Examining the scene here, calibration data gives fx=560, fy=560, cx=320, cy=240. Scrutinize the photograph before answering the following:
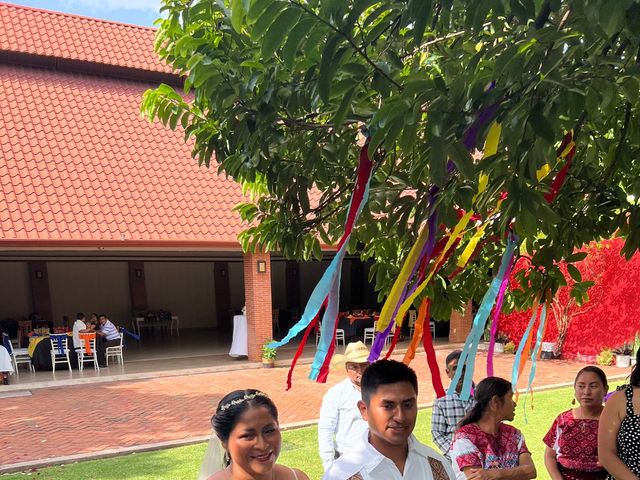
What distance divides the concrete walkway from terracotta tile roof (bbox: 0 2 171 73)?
360 inches

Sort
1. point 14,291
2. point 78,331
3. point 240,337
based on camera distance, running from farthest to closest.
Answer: point 14,291
point 240,337
point 78,331

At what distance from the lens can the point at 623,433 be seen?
2668mm

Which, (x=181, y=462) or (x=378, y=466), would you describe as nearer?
(x=378, y=466)

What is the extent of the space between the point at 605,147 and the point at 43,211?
1118 centimetres

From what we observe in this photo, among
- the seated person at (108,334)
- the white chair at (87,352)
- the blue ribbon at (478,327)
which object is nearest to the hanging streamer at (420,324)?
the blue ribbon at (478,327)

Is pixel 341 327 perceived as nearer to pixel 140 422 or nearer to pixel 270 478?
pixel 140 422

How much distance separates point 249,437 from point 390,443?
0.51 meters

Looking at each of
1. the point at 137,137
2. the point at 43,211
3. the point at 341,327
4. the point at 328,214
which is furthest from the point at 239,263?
the point at 328,214

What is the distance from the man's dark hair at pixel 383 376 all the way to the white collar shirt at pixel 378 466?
185 millimetres

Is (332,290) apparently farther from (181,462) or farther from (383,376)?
(181,462)

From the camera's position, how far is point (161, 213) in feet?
42.2

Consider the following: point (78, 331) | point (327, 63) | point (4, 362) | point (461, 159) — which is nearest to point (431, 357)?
point (461, 159)

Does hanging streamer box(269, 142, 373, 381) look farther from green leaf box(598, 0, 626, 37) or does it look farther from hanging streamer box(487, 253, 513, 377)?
green leaf box(598, 0, 626, 37)

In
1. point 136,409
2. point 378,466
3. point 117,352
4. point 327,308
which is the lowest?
point 136,409
